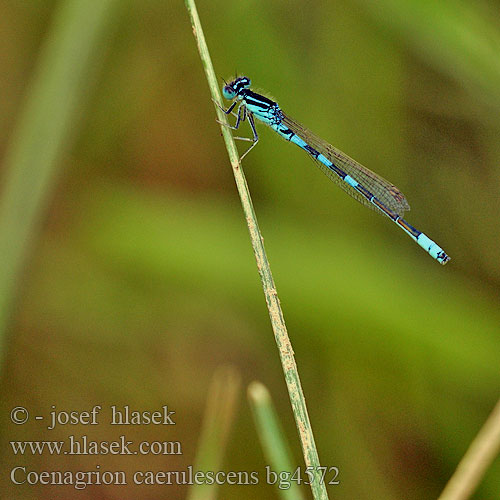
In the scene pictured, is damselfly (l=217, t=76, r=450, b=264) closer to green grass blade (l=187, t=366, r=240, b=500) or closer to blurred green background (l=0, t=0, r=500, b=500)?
blurred green background (l=0, t=0, r=500, b=500)

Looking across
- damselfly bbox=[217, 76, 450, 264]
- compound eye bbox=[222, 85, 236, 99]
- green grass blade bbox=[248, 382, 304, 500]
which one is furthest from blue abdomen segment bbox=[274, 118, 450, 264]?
green grass blade bbox=[248, 382, 304, 500]

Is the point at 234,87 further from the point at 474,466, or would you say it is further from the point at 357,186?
the point at 474,466

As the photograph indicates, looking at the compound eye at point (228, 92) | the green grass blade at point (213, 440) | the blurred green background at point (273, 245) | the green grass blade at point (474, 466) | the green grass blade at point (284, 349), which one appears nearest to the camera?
the green grass blade at point (284, 349)

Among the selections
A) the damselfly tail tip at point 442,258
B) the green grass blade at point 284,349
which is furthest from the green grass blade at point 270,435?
the damselfly tail tip at point 442,258

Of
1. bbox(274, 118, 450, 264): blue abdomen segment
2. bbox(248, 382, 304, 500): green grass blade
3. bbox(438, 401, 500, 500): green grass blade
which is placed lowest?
bbox(438, 401, 500, 500): green grass blade

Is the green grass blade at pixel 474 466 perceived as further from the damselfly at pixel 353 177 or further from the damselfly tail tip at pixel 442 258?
the damselfly at pixel 353 177

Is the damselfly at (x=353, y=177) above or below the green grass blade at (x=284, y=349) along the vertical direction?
above

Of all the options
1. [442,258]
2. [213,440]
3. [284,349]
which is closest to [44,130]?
[213,440]

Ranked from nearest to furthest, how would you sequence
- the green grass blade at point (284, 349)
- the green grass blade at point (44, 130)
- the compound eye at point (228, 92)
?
the green grass blade at point (284, 349) → the green grass blade at point (44, 130) → the compound eye at point (228, 92)

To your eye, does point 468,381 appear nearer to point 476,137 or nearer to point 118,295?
point 476,137
